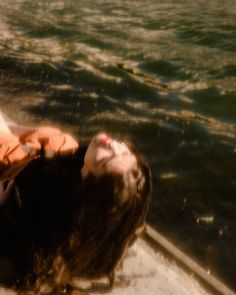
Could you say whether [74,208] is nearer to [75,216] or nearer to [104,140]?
[75,216]

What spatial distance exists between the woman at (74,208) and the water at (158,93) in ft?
7.61

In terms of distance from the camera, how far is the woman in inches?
101

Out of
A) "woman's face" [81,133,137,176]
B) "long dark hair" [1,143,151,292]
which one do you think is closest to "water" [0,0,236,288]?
"long dark hair" [1,143,151,292]

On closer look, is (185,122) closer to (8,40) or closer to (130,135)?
(130,135)

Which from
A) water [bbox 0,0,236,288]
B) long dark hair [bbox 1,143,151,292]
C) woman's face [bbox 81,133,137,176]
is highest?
woman's face [bbox 81,133,137,176]

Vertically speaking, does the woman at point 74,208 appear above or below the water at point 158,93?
above

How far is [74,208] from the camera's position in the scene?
2.71 meters

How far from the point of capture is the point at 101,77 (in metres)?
9.24

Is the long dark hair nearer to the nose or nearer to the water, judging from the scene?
the nose

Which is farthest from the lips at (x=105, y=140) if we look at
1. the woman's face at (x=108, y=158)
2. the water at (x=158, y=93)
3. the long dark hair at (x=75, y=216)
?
the water at (x=158, y=93)

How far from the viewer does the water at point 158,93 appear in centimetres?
544

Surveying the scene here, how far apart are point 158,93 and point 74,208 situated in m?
6.02

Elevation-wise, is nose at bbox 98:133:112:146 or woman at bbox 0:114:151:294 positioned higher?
nose at bbox 98:133:112:146

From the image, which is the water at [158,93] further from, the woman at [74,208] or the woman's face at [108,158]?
the woman's face at [108,158]
